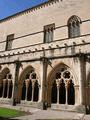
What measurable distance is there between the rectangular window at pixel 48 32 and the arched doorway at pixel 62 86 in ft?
18.8

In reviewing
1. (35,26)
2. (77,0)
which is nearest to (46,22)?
(35,26)

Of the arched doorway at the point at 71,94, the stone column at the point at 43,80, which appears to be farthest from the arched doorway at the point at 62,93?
the stone column at the point at 43,80

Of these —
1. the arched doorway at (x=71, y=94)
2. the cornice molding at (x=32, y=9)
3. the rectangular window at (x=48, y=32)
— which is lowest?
the arched doorway at (x=71, y=94)

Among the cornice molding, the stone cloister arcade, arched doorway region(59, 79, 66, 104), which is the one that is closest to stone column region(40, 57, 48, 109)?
the stone cloister arcade

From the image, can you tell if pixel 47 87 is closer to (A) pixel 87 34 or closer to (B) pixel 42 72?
(B) pixel 42 72

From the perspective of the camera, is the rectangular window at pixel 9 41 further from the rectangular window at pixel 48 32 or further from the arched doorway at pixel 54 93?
the arched doorway at pixel 54 93

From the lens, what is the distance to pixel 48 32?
61.0 feet

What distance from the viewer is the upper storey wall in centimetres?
1645

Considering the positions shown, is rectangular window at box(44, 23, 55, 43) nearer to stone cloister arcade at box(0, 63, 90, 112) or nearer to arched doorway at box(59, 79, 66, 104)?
stone cloister arcade at box(0, 63, 90, 112)

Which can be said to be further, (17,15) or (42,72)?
(17,15)

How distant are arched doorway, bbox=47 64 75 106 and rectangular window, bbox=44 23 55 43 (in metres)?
5.73

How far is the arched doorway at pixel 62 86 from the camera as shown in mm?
12523

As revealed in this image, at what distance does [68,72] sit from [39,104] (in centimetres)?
318

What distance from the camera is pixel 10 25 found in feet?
74.6
